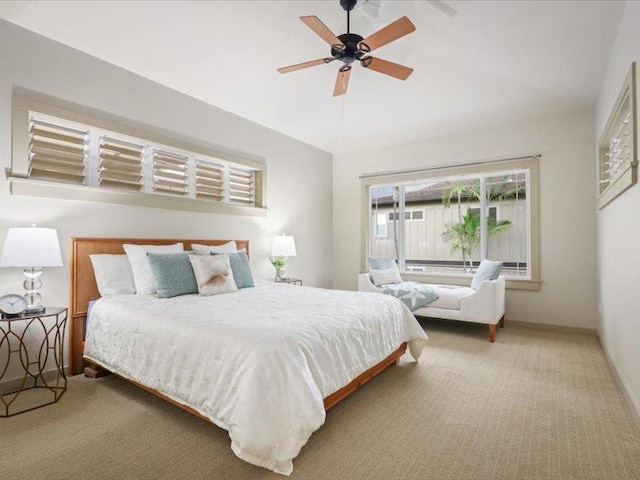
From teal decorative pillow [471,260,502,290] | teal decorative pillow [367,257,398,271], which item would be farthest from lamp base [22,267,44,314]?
teal decorative pillow [471,260,502,290]

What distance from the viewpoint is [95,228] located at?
10.5ft

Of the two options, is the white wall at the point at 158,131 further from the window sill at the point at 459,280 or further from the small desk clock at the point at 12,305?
the window sill at the point at 459,280

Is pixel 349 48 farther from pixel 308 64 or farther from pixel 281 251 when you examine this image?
pixel 281 251

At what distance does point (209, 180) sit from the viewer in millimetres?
4320

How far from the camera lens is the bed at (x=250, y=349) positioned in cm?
169

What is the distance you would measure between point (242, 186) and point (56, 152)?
2.16 meters

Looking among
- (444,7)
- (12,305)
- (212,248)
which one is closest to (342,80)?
(444,7)

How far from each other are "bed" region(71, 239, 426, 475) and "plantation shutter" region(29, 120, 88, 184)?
0.61 m

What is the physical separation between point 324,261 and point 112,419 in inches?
167

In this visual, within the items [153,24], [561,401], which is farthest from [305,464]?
[153,24]

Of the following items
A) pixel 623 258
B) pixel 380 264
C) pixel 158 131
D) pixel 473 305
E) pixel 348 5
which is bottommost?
pixel 473 305

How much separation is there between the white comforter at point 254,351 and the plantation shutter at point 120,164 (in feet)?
4.06

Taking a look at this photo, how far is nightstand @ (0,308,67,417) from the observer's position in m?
2.48

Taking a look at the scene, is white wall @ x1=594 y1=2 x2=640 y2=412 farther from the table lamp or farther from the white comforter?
the table lamp
